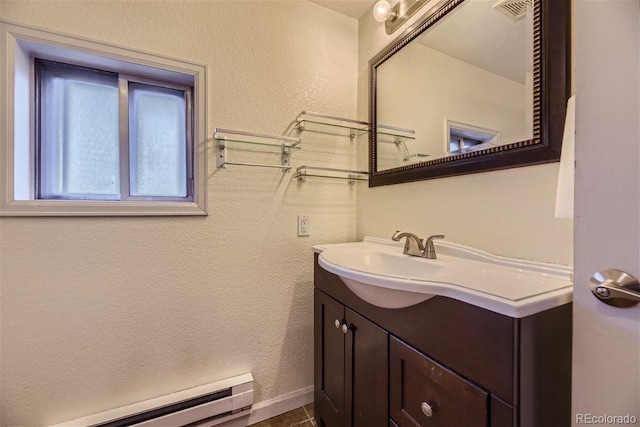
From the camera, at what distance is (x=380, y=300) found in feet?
2.51

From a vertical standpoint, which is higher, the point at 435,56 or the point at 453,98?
the point at 435,56

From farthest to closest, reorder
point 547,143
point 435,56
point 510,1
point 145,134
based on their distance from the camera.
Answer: point 145,134 → point 435,56 → point 510,1 → point 547,143

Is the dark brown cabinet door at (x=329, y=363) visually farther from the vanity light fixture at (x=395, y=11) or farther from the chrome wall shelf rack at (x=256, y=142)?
the vanity light fixture at (x=395, y=11)

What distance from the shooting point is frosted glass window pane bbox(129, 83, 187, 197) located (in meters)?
1.21

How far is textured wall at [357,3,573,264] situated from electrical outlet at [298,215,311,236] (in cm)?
34

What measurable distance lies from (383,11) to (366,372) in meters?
1.51

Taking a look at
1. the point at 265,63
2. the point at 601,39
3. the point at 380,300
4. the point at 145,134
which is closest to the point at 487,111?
the point at 601,39

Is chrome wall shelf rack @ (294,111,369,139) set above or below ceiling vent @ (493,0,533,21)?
below

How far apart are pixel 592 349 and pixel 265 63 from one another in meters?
1.49

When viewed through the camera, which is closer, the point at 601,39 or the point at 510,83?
the point at 601,39

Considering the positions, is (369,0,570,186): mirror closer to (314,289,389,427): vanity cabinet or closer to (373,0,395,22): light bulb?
(373,0,395,22): light bulb

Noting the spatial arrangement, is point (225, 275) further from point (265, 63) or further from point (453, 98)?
point (453, 98)

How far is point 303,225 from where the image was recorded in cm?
139

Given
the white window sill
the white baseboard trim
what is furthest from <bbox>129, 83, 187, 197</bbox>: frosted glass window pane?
the white baseboard trim
